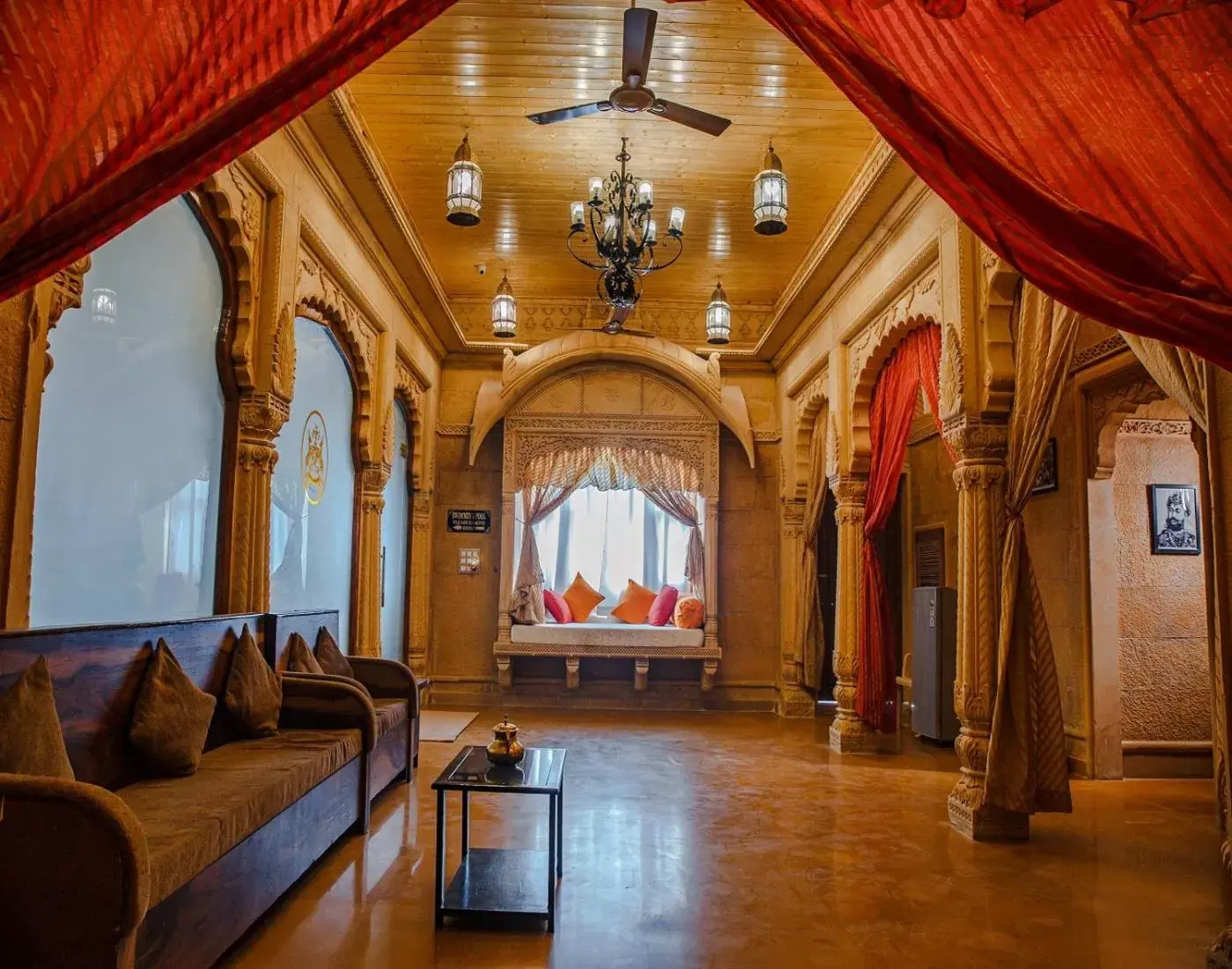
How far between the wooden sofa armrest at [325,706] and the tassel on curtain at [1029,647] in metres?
2.98

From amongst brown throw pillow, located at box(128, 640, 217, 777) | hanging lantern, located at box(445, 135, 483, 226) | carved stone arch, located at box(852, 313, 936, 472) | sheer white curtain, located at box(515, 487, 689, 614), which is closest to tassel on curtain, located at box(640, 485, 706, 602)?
sheer white curtain, located at box(515, 487, 689, 614)

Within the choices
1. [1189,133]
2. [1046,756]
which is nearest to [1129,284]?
[1189,133]

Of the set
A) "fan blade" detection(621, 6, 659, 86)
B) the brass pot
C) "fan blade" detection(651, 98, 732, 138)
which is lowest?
the brass pot

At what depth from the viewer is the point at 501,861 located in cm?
379

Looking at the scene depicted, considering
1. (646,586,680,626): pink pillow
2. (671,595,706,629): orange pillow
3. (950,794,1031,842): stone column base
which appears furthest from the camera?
(646,586,680,626): pink pillow

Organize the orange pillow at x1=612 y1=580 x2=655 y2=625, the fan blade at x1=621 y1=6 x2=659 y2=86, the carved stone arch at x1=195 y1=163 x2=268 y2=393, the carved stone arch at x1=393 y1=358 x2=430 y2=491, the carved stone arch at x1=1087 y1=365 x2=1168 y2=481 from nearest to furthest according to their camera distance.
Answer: the fan blade at x1=621 y1=6 x2=659 y2=86 < the carved stone arch at x1=195 y1=163 x2=268 y2=393 < the carved stone arch at x1=1087 y1=365 x2=1168 y2=481 < the carved stone arch at x1=393 y1=358 x2=430 y2=491 < the orange pillow at x1=612 y1=580 x2=655 y2=625

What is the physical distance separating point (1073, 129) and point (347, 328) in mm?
4988

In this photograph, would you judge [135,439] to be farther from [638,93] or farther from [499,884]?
[638,93]

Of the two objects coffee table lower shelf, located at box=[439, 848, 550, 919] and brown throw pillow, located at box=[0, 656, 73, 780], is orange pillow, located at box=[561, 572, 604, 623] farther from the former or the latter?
brown throw pillow, located at box=[0, 656, 73, 780]

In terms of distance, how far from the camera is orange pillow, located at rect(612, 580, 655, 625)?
9305mm

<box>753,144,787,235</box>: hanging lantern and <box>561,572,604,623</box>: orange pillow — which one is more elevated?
<box>753,144,787,235</box>: hanging lantern

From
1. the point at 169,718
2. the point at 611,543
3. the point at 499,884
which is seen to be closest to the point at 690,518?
the point at 611,543

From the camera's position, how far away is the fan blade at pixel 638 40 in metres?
3.83

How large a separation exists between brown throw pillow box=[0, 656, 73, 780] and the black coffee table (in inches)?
48.4
